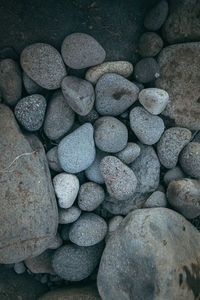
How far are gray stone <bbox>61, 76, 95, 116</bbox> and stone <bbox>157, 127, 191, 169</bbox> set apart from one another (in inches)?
24.9

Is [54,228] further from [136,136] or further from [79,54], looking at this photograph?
[79,54]

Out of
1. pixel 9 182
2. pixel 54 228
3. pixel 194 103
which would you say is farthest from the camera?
pixel 194 103

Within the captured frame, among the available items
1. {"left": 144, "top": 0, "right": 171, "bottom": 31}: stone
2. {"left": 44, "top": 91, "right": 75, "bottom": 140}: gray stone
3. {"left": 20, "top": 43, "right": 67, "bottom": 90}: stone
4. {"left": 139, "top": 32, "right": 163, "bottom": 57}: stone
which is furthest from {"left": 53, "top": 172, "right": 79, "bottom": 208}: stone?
{"left": 144, "top": 0, "right": 171, "bottom": 31}: stone

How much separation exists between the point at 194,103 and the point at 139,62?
524 mm

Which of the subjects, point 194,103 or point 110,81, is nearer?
point 110,81

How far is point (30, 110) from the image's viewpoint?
1857mm

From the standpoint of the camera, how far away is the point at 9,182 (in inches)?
70.7

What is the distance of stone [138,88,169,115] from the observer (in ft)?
6.31

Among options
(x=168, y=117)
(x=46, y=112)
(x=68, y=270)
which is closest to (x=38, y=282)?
(x=68, y=270)

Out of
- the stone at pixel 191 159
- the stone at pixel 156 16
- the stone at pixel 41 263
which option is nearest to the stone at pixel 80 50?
the stone at pixel 156 16

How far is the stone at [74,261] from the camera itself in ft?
6.84

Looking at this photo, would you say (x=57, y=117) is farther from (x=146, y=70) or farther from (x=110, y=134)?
(x=146, y=70)

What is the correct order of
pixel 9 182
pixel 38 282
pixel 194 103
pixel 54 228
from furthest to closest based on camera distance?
pixel 38 282, pixel 194 103, pixel 54 228, pixel 9 182

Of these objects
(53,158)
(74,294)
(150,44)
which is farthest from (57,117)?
(74,294)
